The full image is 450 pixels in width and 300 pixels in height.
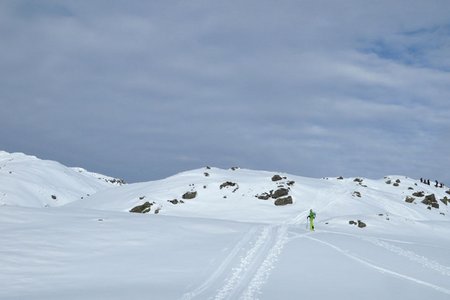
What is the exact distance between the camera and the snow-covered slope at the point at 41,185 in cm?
7094

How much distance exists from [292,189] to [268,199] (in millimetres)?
4471

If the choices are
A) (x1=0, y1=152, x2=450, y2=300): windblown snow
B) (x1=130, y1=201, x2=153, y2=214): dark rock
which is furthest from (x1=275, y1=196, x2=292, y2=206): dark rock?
(x1=130, y1=201, x2=153, y2=214): dark rock

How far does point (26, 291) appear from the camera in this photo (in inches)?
460

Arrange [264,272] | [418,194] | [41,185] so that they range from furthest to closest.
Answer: [41,185]
[418,194]
[264,272]

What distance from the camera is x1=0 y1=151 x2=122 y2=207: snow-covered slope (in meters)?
70.9

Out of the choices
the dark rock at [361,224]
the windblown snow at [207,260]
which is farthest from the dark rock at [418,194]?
the dark rock at [361,224]

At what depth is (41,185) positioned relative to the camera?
268ft

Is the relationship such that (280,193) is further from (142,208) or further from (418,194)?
(418,194)

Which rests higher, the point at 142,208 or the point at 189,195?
the point at 189,195

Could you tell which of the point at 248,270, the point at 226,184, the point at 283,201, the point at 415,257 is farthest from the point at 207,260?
the point at 226,184

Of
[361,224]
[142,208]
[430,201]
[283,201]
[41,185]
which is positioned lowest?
[361,224]

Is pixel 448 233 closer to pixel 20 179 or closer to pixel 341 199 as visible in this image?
pixel 341 199

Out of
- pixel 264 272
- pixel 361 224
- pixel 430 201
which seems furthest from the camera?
pixel 430 201

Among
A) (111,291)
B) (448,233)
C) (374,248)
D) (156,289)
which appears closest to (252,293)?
(156,289)
